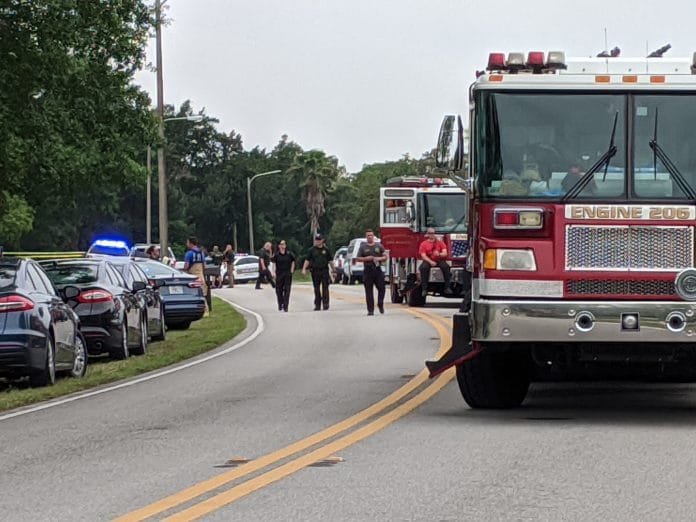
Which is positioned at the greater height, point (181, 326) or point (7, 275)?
point (7, 275)

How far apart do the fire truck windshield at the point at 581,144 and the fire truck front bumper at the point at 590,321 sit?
2.70ft

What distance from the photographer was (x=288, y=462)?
1030 centimetres

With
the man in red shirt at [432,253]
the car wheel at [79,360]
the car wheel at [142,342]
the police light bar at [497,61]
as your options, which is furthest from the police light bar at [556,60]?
the man in red shirt at [432,253]

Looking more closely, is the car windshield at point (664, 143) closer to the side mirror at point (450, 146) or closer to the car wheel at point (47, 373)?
the side mirror at point (450, 146)

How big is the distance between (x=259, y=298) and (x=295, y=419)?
32.6 metres

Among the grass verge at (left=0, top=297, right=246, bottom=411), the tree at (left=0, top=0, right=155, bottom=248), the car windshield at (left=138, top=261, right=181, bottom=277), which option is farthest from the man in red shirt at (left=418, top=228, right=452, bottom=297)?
the tree at (left=0, top=0, right=155, bottom=248)

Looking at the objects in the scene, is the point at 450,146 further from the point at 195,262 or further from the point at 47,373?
the point at 195,262

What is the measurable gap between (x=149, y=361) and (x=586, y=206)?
1058cm

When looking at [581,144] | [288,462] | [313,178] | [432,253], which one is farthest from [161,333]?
[313,178]

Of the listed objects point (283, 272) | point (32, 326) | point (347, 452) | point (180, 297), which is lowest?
point (347, 452)

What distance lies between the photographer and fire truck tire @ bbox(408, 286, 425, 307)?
117ft

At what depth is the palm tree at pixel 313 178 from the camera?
12469 centimetres

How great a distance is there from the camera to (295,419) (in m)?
13.1

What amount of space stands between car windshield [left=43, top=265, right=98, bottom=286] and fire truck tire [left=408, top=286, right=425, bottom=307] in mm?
14181
